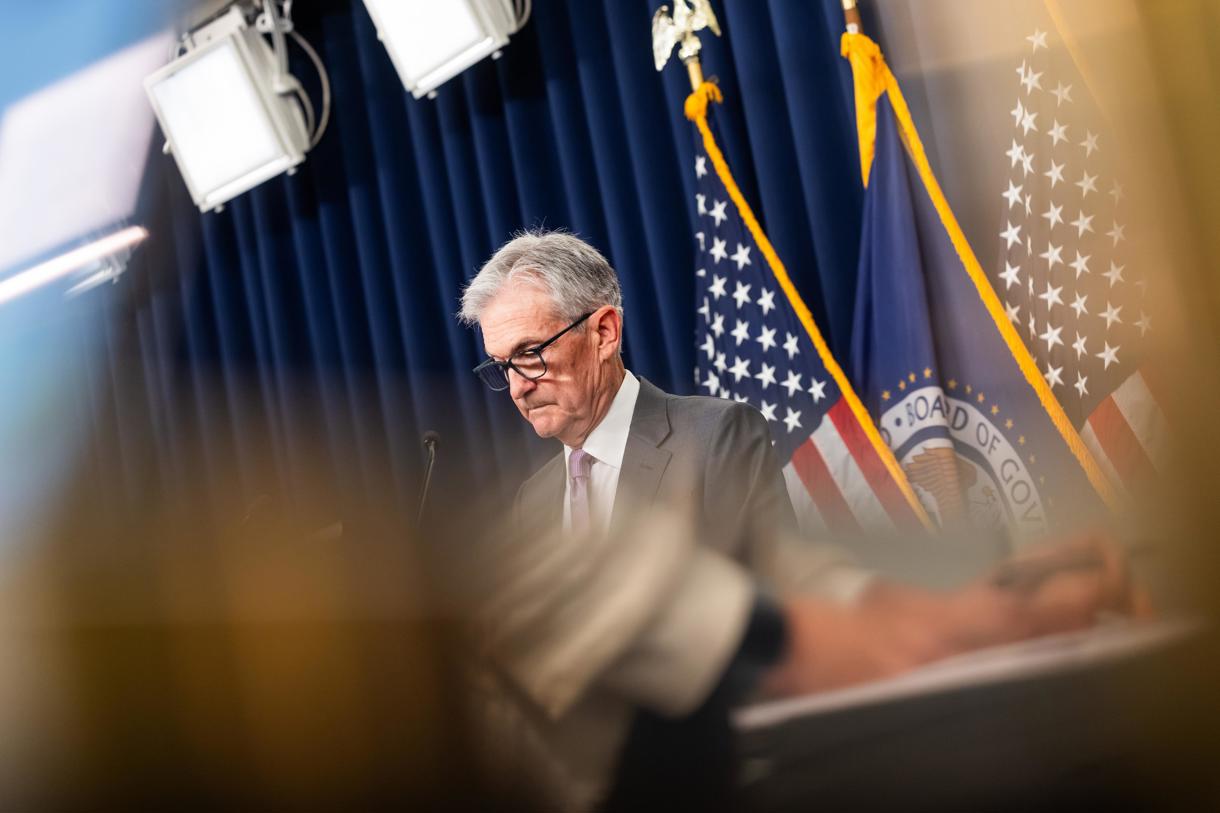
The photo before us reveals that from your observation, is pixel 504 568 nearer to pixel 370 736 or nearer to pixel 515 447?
pixel 370 736

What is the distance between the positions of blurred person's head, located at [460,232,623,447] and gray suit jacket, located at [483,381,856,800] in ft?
5.75

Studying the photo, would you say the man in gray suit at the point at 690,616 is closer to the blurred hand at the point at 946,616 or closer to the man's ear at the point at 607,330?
the blurred hand at the point at 946,616

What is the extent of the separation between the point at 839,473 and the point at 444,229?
5.19 ft

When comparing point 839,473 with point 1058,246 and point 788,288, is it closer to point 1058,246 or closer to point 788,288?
point 788,288

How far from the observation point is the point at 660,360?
2.89 metres


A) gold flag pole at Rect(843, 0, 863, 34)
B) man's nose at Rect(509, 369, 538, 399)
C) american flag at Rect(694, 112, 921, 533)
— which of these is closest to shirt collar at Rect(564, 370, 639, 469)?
man's nose at Rect(509, 369, 538, 399)

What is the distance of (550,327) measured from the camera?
203cm

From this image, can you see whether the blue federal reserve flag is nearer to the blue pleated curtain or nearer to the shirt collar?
the blue pleated curtain

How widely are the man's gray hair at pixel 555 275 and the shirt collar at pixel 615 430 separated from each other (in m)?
0.18

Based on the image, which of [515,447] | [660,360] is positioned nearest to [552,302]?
[660,360]

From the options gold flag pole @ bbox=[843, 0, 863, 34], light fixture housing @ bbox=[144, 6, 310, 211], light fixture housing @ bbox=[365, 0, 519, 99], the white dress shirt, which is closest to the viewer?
the white dress shirt

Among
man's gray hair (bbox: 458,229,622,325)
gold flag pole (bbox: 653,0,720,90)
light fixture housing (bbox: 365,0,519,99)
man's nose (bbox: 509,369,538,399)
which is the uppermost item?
light fixture housing (bbox: 365,0,519,99)

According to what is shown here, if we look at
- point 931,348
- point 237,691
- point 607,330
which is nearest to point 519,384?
point 607,330

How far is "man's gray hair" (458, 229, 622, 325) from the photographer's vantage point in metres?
2.03
